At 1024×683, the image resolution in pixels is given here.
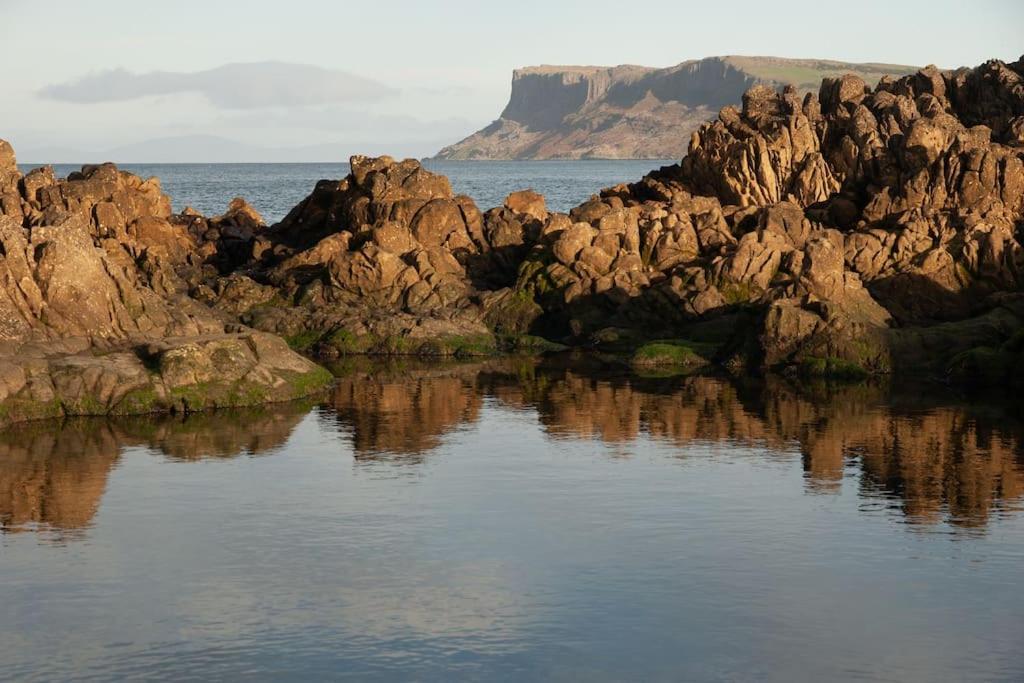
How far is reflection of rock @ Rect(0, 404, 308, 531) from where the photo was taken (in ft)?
136

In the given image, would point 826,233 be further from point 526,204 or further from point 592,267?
point 526,204

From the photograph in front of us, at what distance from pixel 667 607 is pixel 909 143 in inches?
2448

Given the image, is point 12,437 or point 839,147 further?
point 839,147

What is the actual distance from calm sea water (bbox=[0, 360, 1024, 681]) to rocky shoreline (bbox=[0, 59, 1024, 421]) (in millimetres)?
4444

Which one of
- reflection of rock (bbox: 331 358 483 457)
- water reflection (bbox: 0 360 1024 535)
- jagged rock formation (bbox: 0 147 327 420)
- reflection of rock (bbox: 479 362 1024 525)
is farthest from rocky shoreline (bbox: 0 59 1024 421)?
reflection of rock (bbox: 479 362 1024 525)

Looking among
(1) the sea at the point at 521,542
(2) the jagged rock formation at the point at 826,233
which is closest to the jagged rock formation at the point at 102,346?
(1) the sea at the point at 521,542

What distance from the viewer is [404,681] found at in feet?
90.5

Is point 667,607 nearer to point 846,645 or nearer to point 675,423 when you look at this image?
point 846,645

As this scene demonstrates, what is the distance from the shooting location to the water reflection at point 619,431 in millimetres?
44031

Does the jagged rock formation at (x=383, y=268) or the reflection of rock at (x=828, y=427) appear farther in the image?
the jagged rock formation at (x=383, y=268)

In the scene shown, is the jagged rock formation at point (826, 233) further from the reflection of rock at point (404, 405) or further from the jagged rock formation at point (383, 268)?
the reflection of rock at point (404, 405)

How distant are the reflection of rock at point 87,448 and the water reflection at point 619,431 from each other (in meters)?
0.07

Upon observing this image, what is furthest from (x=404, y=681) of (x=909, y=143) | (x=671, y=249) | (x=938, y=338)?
(x=909, y=143)

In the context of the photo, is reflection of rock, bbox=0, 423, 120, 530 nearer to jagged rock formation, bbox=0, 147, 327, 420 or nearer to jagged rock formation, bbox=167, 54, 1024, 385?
jagged rock formation, bbox=0, 147, 327, 420
